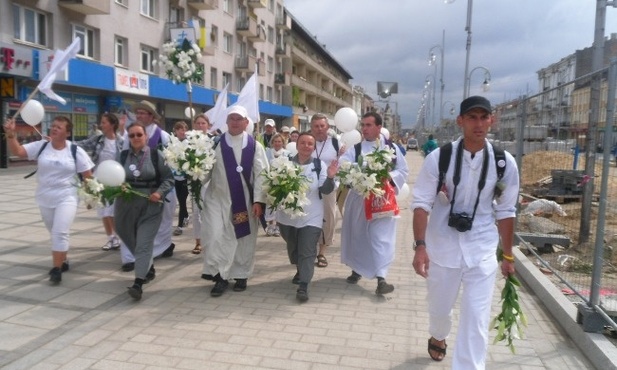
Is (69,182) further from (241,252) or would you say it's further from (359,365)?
(359,365)

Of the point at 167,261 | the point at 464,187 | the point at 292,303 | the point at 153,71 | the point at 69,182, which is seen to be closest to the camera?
the point at 464,187

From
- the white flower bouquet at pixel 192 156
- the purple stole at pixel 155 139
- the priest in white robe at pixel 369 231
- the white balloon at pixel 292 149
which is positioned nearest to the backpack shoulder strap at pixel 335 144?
the white balloon at pixel 292 149

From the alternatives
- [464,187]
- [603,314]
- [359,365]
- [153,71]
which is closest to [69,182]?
[359,365]

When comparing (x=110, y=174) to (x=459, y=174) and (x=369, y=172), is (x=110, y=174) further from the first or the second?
(x=459, y=174)

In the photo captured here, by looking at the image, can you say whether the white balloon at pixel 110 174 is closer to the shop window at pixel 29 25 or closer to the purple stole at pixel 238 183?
the purple stole at pixel 238 183

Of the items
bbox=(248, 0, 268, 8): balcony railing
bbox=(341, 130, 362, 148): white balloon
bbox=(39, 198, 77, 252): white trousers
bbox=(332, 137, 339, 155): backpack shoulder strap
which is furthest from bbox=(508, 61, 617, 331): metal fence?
bbox=(248, 0, 268, 8): balcony railing

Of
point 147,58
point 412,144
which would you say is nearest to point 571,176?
point 147,58

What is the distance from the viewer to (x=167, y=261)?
704 centimetres

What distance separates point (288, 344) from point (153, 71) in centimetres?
2561

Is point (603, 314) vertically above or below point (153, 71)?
below

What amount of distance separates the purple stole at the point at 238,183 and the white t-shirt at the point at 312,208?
0.41 metres

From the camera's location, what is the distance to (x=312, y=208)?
583 centimetres

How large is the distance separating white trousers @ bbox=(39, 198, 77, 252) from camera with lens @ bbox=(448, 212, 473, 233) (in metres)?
4.22

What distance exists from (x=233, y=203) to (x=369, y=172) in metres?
1.54
